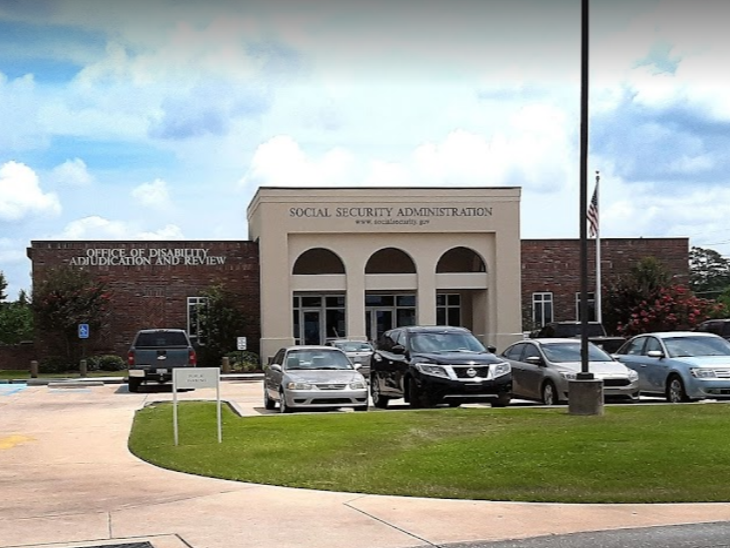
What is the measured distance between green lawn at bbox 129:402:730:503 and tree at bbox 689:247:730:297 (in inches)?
2975

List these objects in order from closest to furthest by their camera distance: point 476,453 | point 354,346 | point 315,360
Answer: point 476,453, point 315,360, point 354,346

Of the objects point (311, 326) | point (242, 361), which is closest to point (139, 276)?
point (242, 361)

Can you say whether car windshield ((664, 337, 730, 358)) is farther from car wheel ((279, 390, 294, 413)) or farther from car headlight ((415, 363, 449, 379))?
car wheel ((279, 390, 294, 413))

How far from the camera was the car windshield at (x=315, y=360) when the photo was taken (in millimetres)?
Answer: 20344

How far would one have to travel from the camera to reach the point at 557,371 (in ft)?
65.2

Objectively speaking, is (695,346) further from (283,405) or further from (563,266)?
(563,266)

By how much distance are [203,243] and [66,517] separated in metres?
35.3

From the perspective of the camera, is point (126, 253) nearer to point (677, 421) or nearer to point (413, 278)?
point (413, 278)

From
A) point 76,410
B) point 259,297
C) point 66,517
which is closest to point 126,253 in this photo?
point 259,297

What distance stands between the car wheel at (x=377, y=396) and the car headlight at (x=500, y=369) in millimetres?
2677

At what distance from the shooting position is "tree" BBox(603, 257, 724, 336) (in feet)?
137

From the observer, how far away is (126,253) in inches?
1726

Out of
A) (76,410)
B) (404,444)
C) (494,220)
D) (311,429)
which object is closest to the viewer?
(404,444)

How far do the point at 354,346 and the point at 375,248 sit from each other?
406 inches
